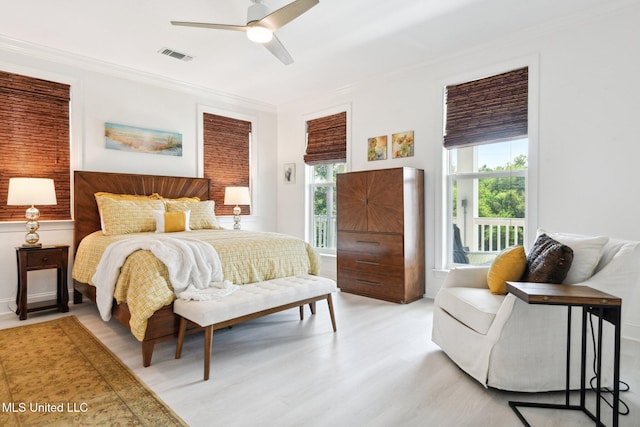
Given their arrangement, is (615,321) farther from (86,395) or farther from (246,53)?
(246,53)

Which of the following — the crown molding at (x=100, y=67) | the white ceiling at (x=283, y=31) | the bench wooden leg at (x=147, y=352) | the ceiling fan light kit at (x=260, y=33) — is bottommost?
the bench wooden leg at (x=147, y=352)

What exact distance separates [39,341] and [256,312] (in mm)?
1784

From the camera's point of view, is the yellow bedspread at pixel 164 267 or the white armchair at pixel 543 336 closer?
the white armchair at pixel 543 336

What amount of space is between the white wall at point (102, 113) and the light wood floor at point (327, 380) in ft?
2.86

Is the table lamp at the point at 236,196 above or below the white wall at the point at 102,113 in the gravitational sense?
below

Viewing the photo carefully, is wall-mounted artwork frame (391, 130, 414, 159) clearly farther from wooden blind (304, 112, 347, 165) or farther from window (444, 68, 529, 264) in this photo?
wooden blind (304, 112, 347, 165)

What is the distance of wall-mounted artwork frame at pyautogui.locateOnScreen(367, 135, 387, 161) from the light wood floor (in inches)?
85.2

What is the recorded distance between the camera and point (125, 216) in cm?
360

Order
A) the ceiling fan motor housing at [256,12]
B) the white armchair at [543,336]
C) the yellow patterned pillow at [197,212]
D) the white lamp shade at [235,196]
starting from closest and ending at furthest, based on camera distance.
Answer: the white armchair at [543,336] → the ceiling fan motor housing at [256,12] → the yellow patterned pillow at [197,212] → the white lamp shade at [235,196]

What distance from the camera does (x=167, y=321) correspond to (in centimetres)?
238

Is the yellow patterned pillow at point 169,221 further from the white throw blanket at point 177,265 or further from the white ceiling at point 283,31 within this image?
the white ceiling at point 283,31

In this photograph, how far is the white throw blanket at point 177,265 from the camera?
244 cm

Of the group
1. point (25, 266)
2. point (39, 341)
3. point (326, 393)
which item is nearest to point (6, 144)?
point (25, 266)

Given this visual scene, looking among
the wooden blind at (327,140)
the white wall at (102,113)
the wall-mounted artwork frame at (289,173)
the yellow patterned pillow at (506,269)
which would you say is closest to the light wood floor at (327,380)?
the yellow patterned pillow at (506,269)
